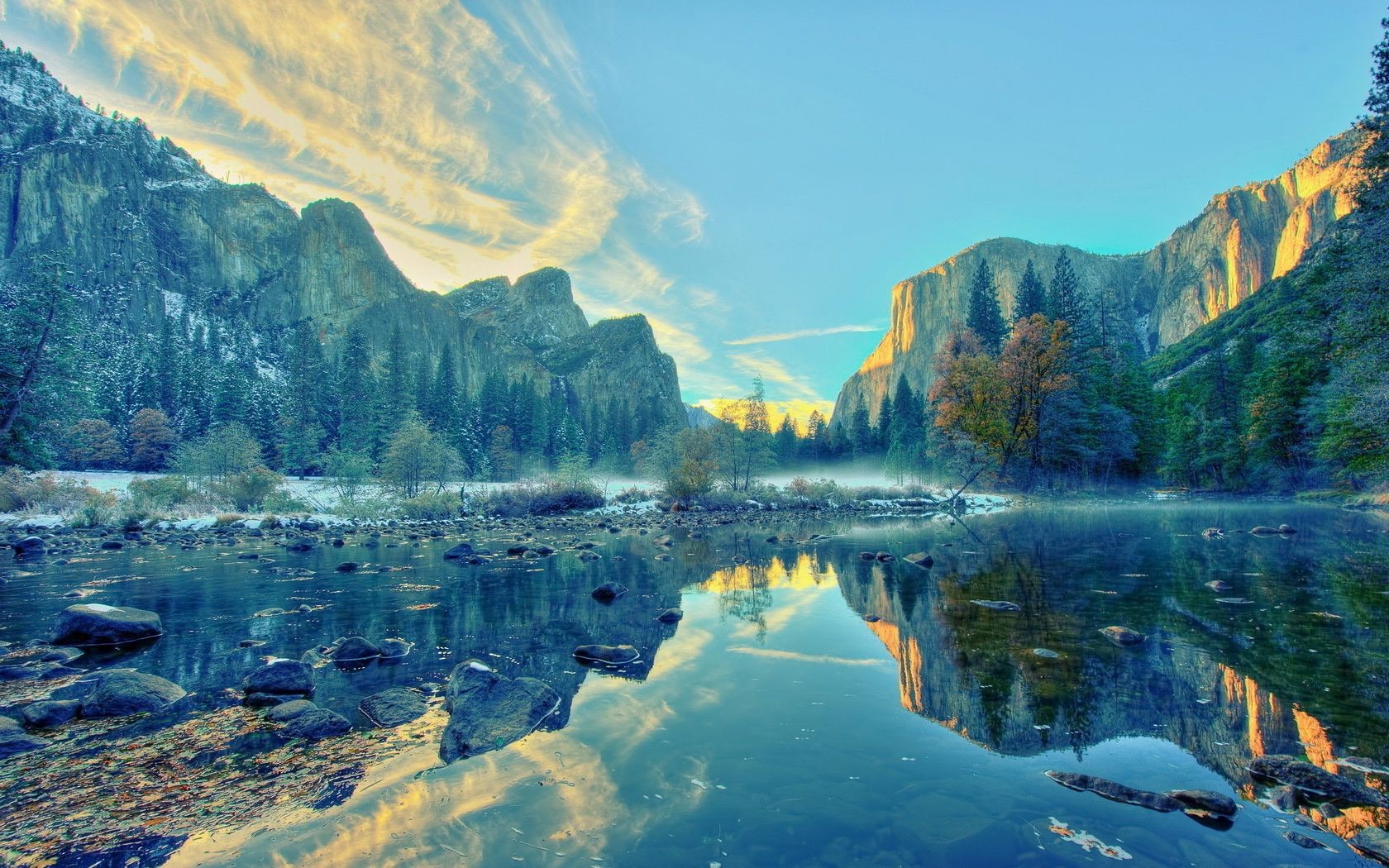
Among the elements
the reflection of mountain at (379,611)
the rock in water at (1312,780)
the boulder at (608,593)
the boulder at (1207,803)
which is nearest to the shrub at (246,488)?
the reflection of mountain at (379,611)

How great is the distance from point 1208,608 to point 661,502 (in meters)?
33.0

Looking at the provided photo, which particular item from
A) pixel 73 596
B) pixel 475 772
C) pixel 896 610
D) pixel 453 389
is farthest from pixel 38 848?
pixel 453 389

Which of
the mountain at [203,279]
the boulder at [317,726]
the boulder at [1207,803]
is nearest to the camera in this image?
the boulder at [1207,803]

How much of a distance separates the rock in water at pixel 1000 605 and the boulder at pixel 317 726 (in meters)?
8.64

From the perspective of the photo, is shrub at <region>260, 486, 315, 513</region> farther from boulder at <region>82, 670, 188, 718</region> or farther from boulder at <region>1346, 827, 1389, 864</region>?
boulder at <region>1346, 827, 1389, 864</region>

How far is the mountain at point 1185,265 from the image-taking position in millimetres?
131500

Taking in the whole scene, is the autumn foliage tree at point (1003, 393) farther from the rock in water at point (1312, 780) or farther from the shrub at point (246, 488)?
the shrub at point (246, 488)

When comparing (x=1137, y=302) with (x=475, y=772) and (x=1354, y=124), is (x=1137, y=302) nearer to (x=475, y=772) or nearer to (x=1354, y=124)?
(x=1354, y=124)

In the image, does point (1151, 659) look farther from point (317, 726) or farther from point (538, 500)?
point (538, 500)

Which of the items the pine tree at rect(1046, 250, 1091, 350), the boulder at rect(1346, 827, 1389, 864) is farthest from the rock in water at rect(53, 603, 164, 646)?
the pine tree at rect(1046, 250, 1091, 350)

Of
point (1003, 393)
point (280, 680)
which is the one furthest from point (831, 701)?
point (1003, 393)

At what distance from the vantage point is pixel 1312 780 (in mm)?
3650

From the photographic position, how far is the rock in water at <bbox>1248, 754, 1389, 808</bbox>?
3.49 meters

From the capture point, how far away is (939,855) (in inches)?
120
